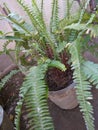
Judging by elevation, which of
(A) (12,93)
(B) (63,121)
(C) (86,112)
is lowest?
(B) (63,121)

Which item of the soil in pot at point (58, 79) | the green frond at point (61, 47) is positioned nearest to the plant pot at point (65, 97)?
the soil in pot at point (58, 79)

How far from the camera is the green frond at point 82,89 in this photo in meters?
0.96

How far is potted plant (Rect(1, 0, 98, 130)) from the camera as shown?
100cm

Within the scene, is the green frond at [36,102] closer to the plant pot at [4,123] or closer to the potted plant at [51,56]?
the potted plant at [51,56]

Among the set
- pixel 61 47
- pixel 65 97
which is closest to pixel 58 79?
pixel 65 97

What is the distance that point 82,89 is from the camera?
3.25ft

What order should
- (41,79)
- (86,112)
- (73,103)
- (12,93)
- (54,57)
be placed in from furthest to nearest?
(12,93)
(73,103)
(54,57)
(41,79)
(86,112)

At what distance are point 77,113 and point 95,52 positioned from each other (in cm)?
40

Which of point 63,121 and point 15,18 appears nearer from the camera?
point 15,18

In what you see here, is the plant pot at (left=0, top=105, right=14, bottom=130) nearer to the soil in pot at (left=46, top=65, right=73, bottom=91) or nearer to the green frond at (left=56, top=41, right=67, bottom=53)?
the soil in pot at (left=46, top=65, right=73, bottom=91)

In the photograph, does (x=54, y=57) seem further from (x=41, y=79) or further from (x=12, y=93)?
(x=12, y=93)

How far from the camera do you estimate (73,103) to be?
1.52m

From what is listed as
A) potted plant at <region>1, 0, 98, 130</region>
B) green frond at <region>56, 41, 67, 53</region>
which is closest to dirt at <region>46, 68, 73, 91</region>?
potted plant at <region>1, 0, 98, 130</region>

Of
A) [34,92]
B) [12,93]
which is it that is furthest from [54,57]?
[12,93]
